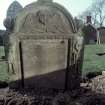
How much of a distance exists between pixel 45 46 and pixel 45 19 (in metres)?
0.60

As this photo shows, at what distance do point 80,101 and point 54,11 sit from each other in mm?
2085

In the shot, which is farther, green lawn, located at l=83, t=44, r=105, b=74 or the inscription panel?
green lawn, located at l=83, t=44, r=105, b=74

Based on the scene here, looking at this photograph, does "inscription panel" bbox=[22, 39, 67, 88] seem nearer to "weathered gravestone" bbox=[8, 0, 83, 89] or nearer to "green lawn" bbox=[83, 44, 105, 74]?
"weathered gravestone" bbox=[8, 0, 83, 89]

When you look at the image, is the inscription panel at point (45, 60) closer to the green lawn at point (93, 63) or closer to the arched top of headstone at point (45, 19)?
the arched top of headstone at point (45, 19)

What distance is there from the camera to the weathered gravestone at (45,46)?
6207 mm

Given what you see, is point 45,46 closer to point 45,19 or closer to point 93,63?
point 45,19

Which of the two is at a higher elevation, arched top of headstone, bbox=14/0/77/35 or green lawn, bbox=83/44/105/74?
arched top of headstone, bbox=14/0/77/35

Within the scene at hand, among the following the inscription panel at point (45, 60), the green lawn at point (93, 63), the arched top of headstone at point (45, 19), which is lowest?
the green lawn at point (93, 63)

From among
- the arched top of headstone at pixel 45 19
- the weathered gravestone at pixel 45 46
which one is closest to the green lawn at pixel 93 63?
the weathered gravestone at pixel 45 46

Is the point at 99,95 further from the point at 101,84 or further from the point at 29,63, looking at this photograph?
the point at 29,63

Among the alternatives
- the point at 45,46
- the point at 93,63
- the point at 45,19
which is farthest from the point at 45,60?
the point at 93,63

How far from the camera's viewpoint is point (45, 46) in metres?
6.26

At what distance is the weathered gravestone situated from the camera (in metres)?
6.21

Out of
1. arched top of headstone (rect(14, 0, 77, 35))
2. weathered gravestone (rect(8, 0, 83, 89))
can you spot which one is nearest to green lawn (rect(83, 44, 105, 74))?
weathered gravestone (rect(8, 0, 83, 89))
